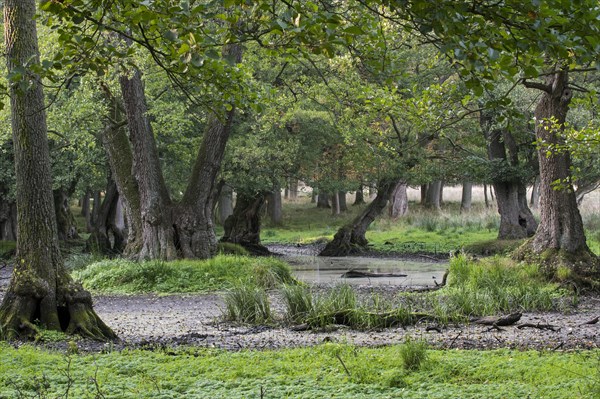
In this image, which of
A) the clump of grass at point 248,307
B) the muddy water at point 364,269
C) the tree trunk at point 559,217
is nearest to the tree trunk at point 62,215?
the muddy water at point 364,269

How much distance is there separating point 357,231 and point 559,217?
49.4ft

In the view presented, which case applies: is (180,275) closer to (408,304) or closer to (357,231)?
(408,304)

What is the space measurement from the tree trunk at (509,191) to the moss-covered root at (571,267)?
11.1m

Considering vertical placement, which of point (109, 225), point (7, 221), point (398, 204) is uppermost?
point (398, 204)

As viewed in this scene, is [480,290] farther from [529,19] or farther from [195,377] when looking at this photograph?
[529,19]

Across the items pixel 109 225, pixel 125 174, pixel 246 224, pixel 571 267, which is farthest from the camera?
pixel 246 224

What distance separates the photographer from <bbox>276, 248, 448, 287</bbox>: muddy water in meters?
19.4

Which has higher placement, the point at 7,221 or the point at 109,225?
the point at 7,221

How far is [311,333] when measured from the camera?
34.2ft

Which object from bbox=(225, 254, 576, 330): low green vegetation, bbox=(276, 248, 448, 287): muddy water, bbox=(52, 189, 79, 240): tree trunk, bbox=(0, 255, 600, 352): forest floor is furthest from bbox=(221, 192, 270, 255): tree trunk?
bbox=(0, 255, 600, 352): forest floor

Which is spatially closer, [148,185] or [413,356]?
[413,356]

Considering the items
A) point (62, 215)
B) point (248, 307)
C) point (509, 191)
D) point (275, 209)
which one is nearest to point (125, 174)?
point (248, 307)

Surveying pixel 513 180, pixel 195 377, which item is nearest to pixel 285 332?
pixel 195 377

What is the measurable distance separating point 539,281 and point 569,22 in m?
11.5
